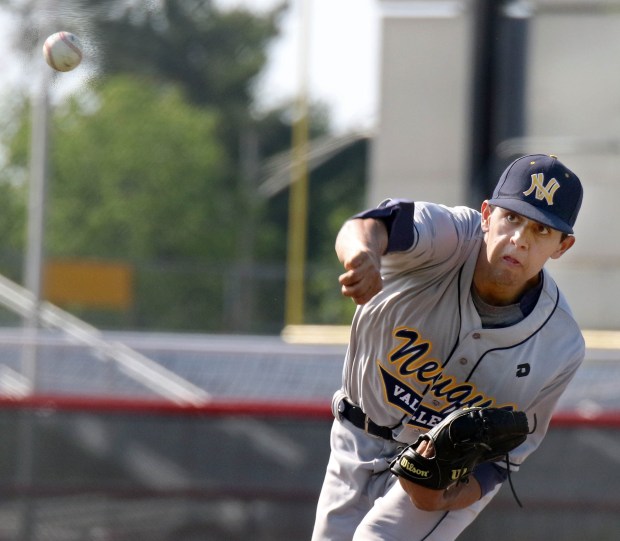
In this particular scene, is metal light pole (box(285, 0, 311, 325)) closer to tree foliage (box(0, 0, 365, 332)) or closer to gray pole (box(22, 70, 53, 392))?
tree foliage (box(0, 0, 365, 332))

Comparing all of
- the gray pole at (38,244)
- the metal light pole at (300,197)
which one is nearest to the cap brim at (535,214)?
the gray pole at (38,244)

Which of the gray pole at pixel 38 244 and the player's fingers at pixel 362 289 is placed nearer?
the player's fingers at pixel 362 289

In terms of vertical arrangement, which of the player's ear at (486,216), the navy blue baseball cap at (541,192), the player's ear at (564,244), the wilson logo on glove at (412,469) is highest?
the navy blue baseball cap at (541,192)

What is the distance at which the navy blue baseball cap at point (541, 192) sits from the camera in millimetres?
2484

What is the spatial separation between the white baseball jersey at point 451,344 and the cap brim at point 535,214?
0.55 ft

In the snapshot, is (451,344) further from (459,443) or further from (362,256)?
(362,256)

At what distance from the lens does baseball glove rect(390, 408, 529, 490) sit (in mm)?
2631

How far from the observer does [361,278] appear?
2.16m

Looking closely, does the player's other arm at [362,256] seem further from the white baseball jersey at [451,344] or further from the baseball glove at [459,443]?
the baseball glove at [459,443]

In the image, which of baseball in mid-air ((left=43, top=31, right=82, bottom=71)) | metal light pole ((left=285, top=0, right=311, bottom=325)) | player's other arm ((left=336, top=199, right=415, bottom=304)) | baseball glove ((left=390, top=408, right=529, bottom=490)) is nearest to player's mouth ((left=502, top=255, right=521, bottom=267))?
player's other arm ((left=336, top=199, right=415, bottom=304))

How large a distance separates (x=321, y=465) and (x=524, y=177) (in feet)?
9.58

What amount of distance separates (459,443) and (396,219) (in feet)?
1.92

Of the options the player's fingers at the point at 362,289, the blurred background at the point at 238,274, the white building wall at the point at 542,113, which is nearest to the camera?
the player's fingers at the point at 362,289

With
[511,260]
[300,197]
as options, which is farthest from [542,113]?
[511,260]
